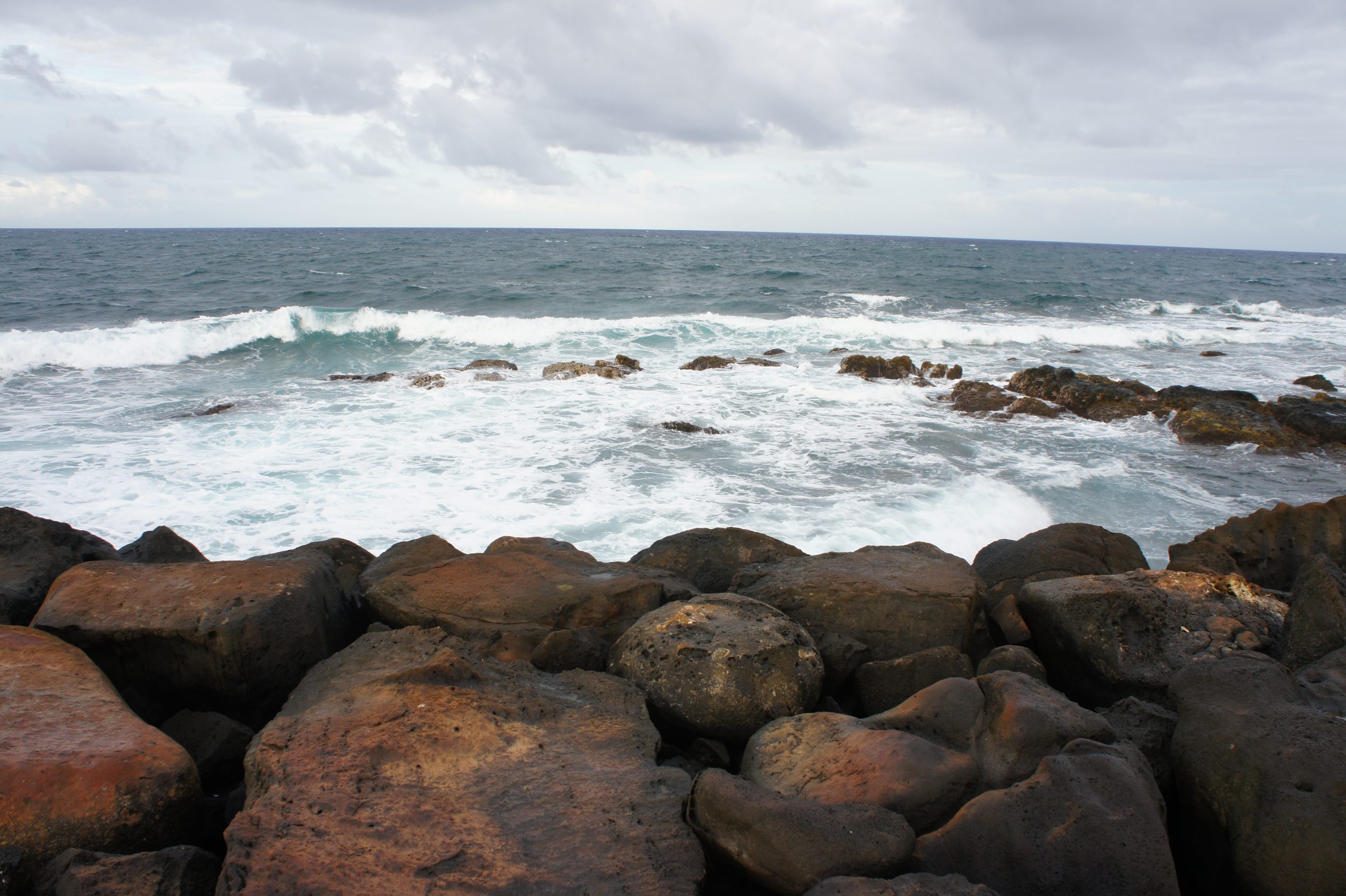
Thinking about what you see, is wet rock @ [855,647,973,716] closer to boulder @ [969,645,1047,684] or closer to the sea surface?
boulder @ [969,645,1047,684]

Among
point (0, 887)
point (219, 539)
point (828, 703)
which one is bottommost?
point (219, 539)

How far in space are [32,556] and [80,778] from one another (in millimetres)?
2360

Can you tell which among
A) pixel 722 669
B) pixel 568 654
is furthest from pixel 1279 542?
pixel 568 654

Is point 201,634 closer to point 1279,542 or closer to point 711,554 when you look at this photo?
point 711,554

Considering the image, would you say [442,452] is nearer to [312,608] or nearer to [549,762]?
[312,608]

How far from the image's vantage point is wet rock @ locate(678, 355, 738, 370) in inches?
643

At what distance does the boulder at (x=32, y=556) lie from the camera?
3.87 meters

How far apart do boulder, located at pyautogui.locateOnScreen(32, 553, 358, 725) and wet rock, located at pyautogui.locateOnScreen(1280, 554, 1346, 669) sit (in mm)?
4656

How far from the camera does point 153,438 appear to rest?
1031 centimetres

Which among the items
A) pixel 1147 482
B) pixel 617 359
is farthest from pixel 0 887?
pixel 617 359

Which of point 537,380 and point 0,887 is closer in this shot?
point 0,887

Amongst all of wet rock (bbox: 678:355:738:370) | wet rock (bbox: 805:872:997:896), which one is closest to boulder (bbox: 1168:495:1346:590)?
wet rock (bbox: 805:872:997:896)

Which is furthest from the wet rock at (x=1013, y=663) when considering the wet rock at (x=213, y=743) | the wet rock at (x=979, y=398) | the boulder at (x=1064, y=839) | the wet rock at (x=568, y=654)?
the wet rock at (x=979, y=398)

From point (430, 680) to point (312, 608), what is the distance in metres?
1.02
